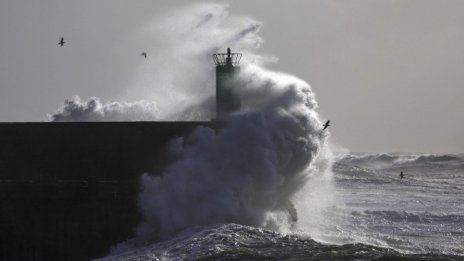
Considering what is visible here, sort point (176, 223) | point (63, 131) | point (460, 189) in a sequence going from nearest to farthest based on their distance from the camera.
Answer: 1. point (176, 223)
2. point (63, 131)
3. point (460, 189)

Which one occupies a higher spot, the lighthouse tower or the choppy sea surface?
the lighthouse tower

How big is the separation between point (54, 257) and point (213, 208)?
4039mm

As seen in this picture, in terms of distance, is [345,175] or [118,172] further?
[345,175]

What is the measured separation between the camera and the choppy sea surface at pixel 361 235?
61.7ft

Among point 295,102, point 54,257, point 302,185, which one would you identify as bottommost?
point 54,257

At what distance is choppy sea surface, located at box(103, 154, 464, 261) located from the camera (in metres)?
18.8

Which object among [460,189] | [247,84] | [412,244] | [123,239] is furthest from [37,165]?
[460,189]

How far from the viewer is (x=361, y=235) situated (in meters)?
25.2

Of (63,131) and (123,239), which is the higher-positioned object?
(63,131)

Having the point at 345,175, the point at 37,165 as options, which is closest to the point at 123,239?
the point at 37,165

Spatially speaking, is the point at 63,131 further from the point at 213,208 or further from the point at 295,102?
the point at 295,102

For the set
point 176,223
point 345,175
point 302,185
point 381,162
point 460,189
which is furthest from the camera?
point 381,162

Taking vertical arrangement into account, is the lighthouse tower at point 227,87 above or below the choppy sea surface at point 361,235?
above

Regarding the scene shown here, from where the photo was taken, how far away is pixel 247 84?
27.0 m
